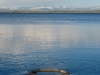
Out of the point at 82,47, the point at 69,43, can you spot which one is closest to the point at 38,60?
the point at 82,47

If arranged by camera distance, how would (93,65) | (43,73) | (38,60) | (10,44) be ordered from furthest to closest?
(10,44) → (38,60) → (93,65) → (43,73)

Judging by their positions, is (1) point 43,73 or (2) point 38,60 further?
(2) point 38,60

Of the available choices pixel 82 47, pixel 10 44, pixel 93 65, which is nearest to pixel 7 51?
pixel 10 44

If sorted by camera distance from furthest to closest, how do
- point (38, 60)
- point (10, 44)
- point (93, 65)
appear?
point (10, 44)
point (38, 60)
point (93, 65)

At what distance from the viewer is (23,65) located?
70.3 ft

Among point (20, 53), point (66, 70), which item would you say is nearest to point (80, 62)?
point (66, 70)

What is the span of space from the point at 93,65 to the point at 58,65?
80.4 inches

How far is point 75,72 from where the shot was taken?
19625mm

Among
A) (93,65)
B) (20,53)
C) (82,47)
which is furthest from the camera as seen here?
(82,47)

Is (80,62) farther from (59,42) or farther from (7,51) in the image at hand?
(59,42)

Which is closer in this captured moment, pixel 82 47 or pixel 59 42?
pixel 82 47

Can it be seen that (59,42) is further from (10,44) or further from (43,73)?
(43,73)

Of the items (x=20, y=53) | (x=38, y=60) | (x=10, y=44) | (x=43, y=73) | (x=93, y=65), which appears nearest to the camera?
(x=43, y=73)

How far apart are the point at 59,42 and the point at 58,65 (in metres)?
10.6
